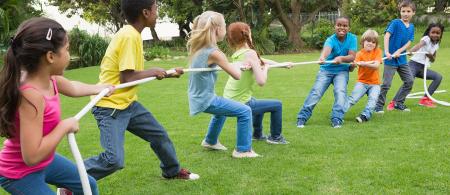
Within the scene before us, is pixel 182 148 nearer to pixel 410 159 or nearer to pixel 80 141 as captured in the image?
pixel 80 141

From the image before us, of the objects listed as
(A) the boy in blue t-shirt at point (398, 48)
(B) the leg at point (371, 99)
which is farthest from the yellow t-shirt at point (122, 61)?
(A) the boy in blue t-shirt at point (398, 48)

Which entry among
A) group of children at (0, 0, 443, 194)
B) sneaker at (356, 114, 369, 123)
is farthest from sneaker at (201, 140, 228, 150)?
sneaker at (356, 114, 369, 123)

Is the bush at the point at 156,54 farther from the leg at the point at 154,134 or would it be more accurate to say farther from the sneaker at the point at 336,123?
the leg at the point at 154,134

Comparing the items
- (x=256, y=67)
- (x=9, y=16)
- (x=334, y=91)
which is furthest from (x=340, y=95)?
(x=9, y=16)

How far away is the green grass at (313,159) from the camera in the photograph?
454 cm

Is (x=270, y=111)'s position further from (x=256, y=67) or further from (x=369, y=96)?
(x=369, y=96)

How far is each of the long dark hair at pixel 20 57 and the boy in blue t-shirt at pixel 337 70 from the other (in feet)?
16.0

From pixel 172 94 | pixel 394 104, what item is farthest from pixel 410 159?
pixel 172 94

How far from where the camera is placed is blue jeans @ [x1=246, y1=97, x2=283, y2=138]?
5.91m

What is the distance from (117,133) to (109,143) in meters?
0.11

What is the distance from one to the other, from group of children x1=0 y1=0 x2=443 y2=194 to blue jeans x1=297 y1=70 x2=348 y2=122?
0.5 inches

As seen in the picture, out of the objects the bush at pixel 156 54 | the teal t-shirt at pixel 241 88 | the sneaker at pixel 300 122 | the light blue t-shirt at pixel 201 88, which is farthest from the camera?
the bush at pixel 156 54

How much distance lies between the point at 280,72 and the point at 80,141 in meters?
9.63

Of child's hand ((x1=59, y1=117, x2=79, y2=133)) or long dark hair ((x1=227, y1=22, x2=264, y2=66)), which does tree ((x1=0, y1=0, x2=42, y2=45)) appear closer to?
long dark hair ((x1=227, y1=22, x2=264, y2=66))
